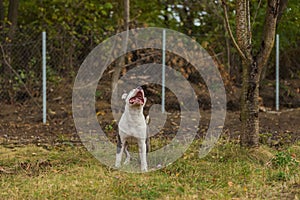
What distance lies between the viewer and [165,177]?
5289mm

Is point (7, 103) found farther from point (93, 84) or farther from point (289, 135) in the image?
point (289, 135)

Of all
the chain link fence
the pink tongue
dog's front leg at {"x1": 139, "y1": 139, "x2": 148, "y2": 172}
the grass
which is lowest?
the grass

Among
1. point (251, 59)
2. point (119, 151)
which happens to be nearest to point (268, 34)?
point (251, 59)

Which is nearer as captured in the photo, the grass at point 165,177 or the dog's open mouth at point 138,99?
the grass at point 165,177

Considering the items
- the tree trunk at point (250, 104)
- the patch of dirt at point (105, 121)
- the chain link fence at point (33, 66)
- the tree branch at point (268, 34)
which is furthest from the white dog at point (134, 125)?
the chain link fence at point (33, 66)

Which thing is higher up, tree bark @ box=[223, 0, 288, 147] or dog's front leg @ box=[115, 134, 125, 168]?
tree bark @ box=[223, 0, 288, 147]

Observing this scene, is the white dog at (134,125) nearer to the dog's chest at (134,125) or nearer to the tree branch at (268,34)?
the dog's chest at (134,125)

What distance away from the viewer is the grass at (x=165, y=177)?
4.66 m

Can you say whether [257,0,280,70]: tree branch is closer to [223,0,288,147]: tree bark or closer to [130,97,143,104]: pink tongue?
[223,0,288,147]: tree bark

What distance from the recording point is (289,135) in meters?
8.20

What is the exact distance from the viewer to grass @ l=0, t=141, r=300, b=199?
4.66 m

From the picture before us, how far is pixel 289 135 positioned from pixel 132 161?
3.24m

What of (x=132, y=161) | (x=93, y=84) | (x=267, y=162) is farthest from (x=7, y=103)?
(x=267, y=162)

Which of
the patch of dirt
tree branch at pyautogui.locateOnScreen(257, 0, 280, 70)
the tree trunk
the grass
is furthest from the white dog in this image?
the patch of dirt
